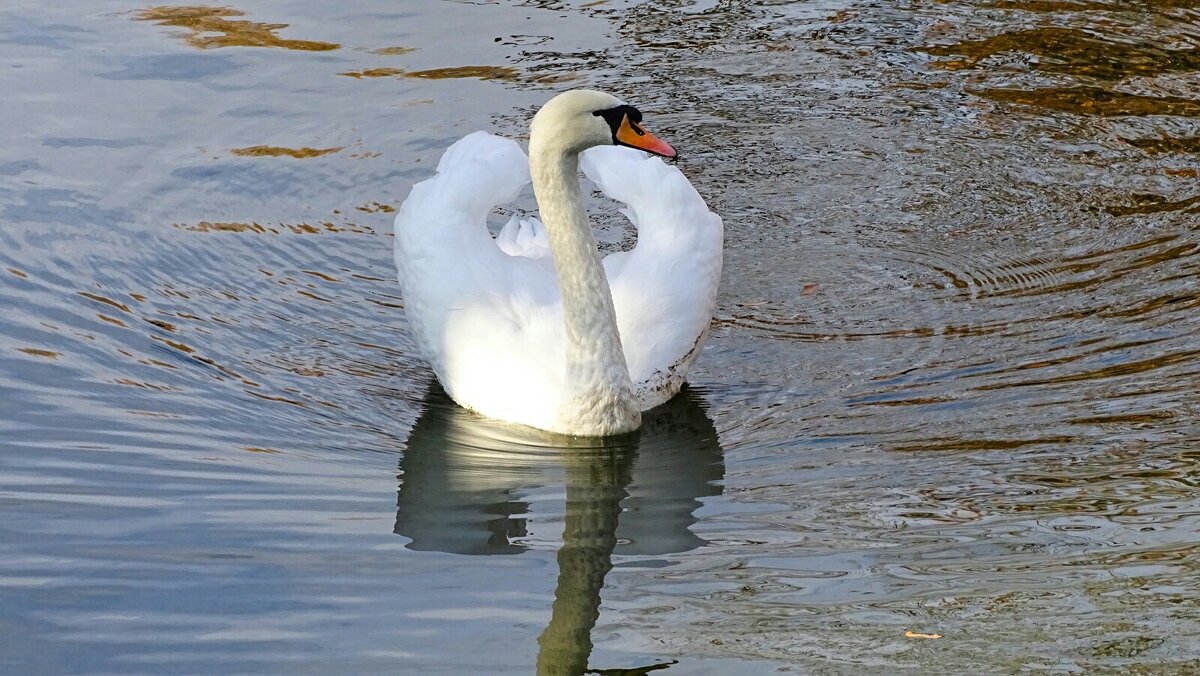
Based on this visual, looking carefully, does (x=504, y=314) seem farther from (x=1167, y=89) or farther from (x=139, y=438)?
(x=1167, y=89)

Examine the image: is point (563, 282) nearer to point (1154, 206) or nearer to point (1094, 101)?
point (1154, 206)

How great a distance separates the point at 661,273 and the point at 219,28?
20.4ft

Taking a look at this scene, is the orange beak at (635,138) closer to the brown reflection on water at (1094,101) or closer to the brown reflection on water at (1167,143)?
the brown reflection on water at (1167,143)

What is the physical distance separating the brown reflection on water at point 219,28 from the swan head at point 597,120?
19.7ft

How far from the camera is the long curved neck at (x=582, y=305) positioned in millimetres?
6496

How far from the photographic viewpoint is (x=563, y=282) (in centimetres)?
658

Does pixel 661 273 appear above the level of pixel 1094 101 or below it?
above

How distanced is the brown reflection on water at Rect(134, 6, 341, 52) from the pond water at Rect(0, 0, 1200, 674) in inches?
2.1

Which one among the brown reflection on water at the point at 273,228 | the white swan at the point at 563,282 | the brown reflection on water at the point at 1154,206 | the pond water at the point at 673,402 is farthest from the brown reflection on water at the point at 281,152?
the brown reflection on water at the point at 1154,206

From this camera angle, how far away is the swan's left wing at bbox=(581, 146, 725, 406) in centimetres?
684

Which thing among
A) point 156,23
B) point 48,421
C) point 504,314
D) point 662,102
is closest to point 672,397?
point 504,314

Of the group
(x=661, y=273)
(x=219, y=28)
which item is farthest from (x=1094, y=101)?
(x=219, y=28)

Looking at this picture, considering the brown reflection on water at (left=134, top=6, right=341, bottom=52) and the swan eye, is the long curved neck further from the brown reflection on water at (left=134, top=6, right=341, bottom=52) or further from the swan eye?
the brown reflection on water at (left=134, top=6, right=341, bottom=52)

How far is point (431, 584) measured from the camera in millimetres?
5480
